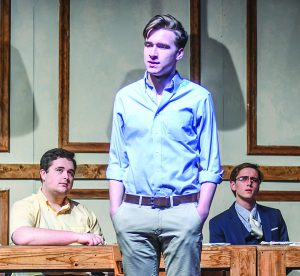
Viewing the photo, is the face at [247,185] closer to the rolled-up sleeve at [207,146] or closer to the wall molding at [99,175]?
the wall molding at [99,175]

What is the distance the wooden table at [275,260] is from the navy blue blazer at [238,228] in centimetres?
109

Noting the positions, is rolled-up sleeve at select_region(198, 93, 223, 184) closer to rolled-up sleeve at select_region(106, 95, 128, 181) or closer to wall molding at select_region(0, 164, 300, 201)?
rolled-up sleeve at select_region(106, 95, 128, 181)

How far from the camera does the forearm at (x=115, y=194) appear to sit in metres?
3.54

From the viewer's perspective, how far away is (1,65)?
20.2 ft

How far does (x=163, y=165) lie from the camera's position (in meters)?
3.49

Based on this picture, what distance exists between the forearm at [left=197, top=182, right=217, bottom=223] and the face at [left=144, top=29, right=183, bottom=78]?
17.0 inches

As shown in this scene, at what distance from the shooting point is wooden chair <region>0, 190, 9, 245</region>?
239 inches

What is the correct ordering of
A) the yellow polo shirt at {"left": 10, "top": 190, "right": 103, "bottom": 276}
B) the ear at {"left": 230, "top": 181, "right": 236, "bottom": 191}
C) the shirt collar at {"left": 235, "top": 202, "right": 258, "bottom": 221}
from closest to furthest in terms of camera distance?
the yellow polo shirt at {"left": 10, "top": 190, "right": 103, "bottom": 276}
the shirt collar at {"left": 235, "top": 202, "right": 258, "bottom": 221}
the ear at {"left": 230, "top": 181, "right": 236, "bottom": 191}

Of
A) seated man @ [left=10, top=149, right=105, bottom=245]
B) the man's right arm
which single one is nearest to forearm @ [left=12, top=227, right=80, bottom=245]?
the man's right arm

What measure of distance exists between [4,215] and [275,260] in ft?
7.03

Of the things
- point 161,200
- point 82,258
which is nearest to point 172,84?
point 161,200

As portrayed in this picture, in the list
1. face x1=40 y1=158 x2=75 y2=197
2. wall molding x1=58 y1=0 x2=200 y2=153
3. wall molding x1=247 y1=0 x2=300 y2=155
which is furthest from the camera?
wall molding x1=247 y1=0 x2=300 y2=155

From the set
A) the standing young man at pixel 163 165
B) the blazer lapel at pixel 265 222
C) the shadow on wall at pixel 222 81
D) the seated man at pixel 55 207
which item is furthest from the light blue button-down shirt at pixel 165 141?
the shadow on wall at pixel 222 81

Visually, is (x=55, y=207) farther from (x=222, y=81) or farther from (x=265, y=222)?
(x=222, y=81)
